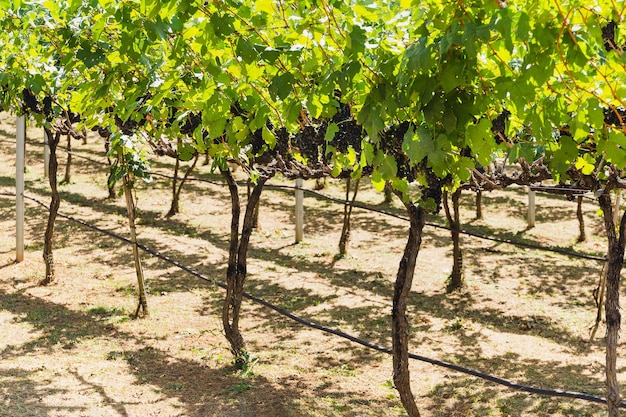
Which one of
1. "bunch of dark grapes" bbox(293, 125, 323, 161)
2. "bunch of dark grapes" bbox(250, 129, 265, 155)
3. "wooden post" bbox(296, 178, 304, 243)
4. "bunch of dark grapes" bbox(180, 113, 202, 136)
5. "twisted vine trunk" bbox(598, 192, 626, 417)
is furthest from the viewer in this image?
"wooden post" bbox(296, 178, 304, 243)

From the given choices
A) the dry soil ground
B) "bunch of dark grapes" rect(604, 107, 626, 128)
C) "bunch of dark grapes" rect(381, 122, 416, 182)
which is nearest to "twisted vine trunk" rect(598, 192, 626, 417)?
"bunch of dark grapes" rect(604, 107, 626, 128)

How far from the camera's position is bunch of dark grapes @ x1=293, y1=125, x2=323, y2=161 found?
164 inches

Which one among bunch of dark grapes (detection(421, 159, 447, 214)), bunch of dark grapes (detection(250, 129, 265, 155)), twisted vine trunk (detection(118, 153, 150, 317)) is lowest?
twisted vine trunk (detection(118, 153, 150, 317))

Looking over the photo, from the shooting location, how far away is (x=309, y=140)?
419cm

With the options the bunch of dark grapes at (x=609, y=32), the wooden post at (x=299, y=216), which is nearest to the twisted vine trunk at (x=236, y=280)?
the wooden post at (x=299, y=216)

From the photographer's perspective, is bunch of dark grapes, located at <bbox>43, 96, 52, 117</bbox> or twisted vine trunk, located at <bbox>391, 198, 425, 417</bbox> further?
bunch of dark grapes, located at <bbox>43, 96, 52, 117</bbox>

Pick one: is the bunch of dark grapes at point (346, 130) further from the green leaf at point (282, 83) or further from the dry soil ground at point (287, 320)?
the dry soil ground at point (287, 320)

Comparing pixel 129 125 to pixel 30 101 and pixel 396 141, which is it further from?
pixel 396 141

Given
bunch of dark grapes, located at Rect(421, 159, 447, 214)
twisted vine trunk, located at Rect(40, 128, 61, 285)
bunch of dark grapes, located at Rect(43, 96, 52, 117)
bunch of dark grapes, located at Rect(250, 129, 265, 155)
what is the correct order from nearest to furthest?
bunch of dark grapes, located at Rect(421, 159, 447, 214) → bunch of dark grapes, located at Rect(250, 129, 265, 155) → bunch of dark grapes, located at Rect(43, 96, 52, 117) → twisted vine trunk, located at Rect(40, 128, 61, 285)

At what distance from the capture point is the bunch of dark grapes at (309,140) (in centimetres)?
416

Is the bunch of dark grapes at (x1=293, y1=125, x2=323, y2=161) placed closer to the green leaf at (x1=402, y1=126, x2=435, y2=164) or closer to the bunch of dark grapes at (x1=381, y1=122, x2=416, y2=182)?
the bunch of dark grapes at (x1=381, y1=122, x2=416, y2=182)

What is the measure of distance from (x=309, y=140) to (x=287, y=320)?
3963 millimetres

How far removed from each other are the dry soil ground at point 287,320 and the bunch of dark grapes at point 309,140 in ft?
6.50

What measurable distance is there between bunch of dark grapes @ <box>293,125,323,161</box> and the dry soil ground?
6.50 feet
